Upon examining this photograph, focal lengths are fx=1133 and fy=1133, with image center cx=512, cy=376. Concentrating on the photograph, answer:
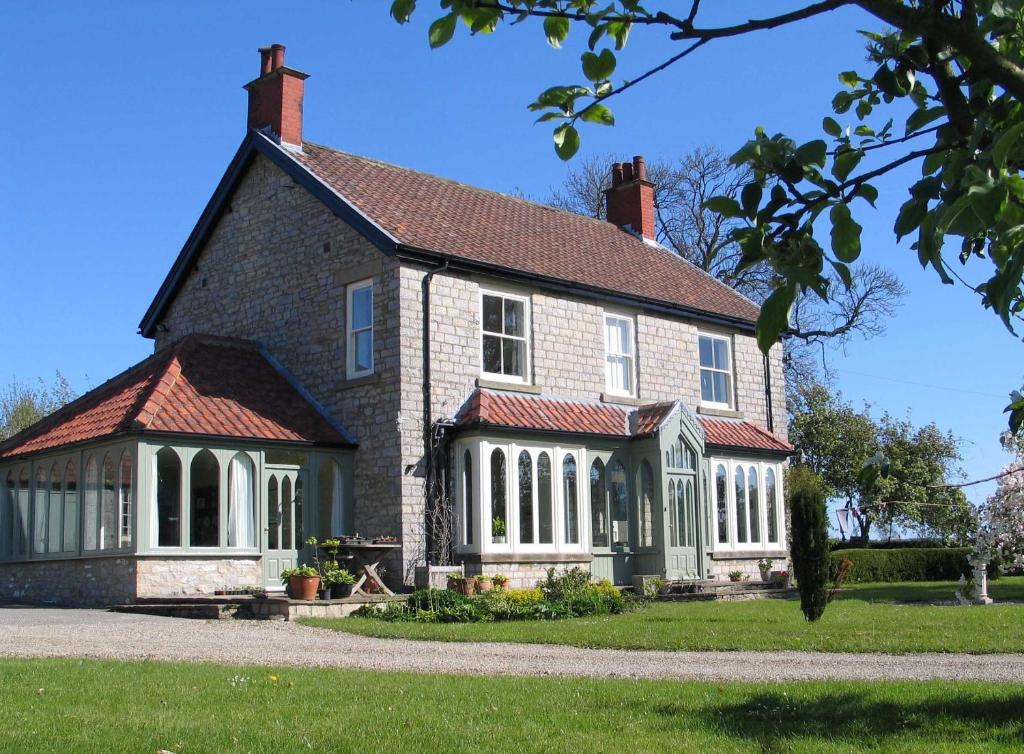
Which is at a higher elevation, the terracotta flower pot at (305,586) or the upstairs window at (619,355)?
the upstairs window at (619,355)

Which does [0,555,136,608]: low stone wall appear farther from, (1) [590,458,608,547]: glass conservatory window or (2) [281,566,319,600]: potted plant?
(1) [590,458,608,547]: glass conservatory window

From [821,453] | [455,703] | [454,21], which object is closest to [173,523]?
[455,703]

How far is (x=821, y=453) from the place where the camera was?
41812mm

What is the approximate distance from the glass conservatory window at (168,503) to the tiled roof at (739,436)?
10861 mm

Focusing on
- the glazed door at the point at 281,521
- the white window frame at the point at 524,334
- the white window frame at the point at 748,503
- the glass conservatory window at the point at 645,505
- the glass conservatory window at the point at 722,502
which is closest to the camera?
the glazed door at the point at 281,521

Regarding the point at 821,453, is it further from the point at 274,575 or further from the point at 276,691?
the point at 276,691

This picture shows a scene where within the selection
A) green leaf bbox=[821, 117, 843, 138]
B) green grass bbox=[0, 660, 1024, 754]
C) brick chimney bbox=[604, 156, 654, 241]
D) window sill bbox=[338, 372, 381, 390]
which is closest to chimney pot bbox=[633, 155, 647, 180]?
brick chimney bbox=[604, 156, 654, 241]

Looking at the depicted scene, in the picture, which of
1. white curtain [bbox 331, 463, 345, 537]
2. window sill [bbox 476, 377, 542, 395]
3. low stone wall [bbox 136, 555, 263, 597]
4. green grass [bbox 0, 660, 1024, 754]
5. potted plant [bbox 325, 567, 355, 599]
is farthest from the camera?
window sill [bbox 476, 377, 542, 395]

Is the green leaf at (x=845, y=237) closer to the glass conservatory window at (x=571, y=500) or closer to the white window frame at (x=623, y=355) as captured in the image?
the glass conservatory window at (x=571, y=500)

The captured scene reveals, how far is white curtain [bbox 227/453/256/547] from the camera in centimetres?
1917

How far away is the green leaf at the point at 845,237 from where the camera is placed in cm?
284

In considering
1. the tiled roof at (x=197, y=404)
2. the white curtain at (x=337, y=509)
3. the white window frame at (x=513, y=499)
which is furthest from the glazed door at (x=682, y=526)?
the tiled roof at (x=197, y=404)

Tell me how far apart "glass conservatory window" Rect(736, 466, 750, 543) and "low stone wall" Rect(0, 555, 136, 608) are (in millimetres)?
12804

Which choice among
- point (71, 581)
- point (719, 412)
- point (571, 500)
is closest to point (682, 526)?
point (571, 500)
